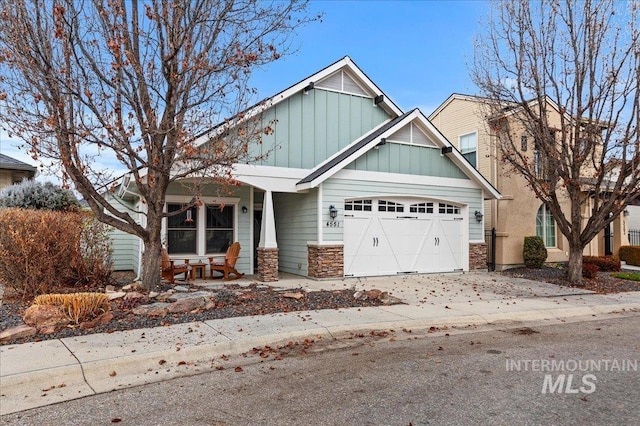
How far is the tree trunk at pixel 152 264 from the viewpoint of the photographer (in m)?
9.54

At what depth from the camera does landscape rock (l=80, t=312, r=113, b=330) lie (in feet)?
22.6

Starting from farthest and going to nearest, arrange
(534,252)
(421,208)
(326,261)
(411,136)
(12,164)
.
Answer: (12,164) < (534,252) < (421,208) < (411,136) < (326,261)

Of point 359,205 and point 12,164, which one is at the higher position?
point 12,164

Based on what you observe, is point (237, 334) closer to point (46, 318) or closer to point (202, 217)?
point (46, 318)

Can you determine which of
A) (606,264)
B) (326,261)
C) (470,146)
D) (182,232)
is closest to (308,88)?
(326,261)

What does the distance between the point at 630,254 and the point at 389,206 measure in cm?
1250

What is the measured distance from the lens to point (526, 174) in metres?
14.0

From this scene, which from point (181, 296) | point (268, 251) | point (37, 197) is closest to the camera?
point (181, 296)

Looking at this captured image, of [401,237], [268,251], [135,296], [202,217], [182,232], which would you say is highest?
[202,217]

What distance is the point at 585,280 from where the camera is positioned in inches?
549

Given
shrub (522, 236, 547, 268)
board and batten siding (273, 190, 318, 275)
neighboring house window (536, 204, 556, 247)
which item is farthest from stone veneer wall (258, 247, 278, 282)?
neighboring house window (536, 204, 556, 247)

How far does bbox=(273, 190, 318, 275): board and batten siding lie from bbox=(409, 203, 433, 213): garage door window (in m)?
3.50

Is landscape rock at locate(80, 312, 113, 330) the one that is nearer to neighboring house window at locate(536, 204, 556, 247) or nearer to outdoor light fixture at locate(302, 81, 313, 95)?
outdoor light fixture at locate(302, 81, 313, 95)

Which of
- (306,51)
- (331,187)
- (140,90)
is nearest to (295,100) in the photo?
(331,187)
